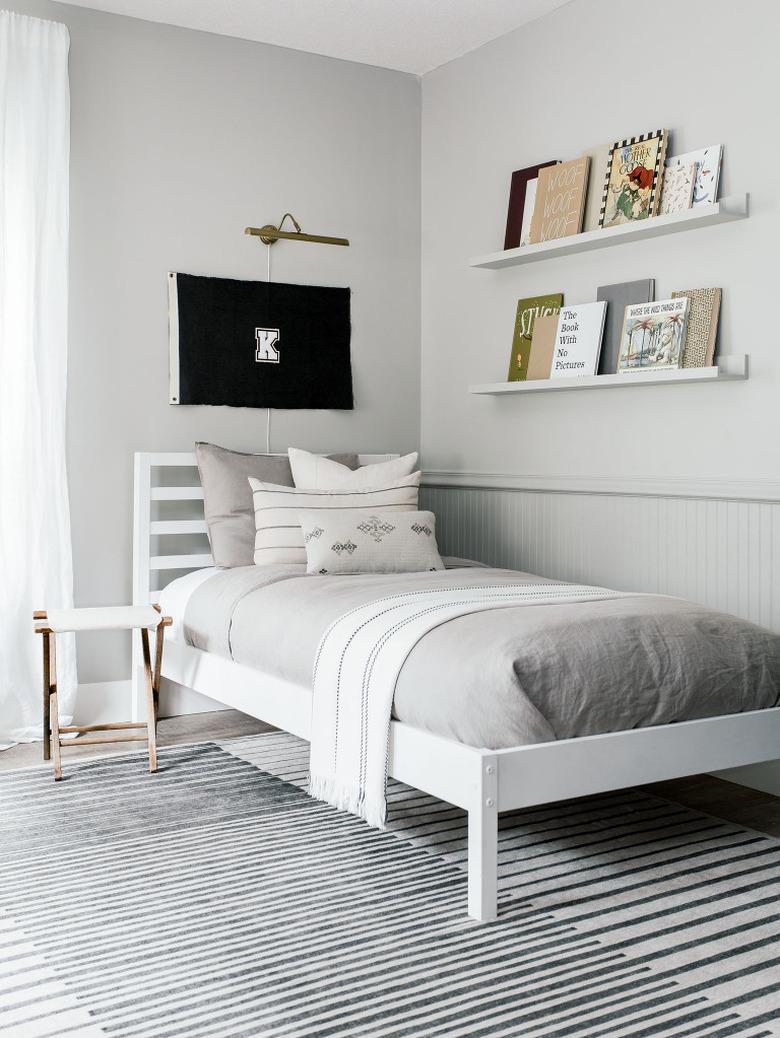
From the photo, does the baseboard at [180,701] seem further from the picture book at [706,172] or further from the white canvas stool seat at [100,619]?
the picture book at [706,172]

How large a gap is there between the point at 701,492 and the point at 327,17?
226 cm

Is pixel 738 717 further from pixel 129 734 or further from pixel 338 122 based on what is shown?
pixel 338 122

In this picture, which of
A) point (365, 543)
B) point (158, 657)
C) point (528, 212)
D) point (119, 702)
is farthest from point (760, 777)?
point (119, 702)

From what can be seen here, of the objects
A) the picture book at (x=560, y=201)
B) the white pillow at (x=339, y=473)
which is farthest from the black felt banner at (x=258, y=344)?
the picture book at (x=560, y=201)

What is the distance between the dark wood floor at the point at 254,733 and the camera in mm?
3033

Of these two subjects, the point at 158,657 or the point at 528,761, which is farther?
the point at 158,657

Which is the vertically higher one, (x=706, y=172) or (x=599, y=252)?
(x=706, y=172)

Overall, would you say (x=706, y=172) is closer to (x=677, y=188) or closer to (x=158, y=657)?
(x=677, y=188)

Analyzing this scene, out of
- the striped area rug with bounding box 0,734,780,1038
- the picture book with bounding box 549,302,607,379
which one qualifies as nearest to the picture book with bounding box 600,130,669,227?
the picture book with bounding box 549,302,607,379

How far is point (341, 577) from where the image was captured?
3504 mm

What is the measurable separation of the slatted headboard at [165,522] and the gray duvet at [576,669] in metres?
1.23

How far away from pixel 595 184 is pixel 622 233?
14.2 inches

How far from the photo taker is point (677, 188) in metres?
3.42

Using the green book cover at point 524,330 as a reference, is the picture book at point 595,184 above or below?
above
